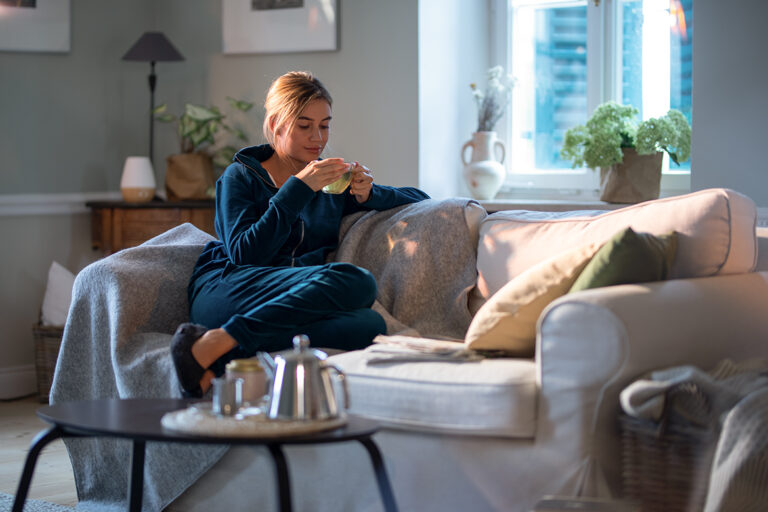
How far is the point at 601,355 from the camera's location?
1865 millimetres

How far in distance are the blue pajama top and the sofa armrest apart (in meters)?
0.88

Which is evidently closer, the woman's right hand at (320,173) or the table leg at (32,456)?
the table leg at (32,456)

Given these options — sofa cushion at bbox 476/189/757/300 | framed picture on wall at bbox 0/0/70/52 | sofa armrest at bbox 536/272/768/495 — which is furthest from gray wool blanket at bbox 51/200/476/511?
framed picture on wall at bbox 0/0/70/52

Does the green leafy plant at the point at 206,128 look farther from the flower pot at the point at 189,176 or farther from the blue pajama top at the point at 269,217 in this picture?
the blue pajama top at the point at 269,217

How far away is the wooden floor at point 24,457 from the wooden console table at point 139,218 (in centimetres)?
73

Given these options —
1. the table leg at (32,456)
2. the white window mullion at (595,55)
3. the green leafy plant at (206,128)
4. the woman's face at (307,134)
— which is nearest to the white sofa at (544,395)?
the table leg at (32,456)

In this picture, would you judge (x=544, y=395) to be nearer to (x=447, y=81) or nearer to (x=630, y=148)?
(x=630, y=148)

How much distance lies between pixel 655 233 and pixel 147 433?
1.31 m

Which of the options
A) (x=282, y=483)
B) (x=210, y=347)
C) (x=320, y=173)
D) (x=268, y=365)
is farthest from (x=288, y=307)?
(x=282, y=483)

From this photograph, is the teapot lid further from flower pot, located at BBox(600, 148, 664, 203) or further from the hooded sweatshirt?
flower pot, located at BBox(600, 148, 664, 203)

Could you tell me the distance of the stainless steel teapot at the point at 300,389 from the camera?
5.25 ft

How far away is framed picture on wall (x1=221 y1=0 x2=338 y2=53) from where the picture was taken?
402cm

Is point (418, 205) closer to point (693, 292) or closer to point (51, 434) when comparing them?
point (693, 292)

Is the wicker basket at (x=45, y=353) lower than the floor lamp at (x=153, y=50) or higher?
lower
